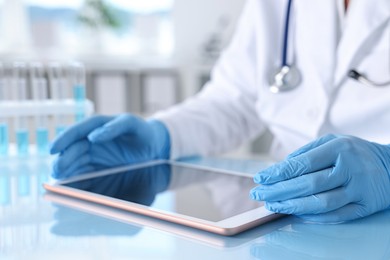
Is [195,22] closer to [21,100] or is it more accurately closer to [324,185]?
[21,100]

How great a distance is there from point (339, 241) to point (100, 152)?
0.60 meters

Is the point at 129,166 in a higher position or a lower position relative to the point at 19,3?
lower

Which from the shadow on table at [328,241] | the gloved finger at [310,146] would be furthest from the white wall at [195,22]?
the shadow on table at [328,241]

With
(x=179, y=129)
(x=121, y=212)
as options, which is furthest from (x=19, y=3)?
(x=121, y=212)

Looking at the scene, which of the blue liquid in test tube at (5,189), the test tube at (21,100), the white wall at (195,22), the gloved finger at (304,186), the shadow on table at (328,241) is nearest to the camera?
the shadow on table at (328,241)

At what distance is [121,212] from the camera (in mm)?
752

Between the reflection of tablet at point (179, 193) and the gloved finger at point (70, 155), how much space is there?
0.14 feet

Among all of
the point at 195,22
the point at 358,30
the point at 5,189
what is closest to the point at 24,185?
the point at 5,189

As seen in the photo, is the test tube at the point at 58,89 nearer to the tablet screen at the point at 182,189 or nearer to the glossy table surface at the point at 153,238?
the tablet screen at the point at 182,189

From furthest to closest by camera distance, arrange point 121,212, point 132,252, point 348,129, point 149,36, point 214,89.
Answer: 1. point 149,36
2. point 214,89
3. point 348,129
4. point 121,212
5. point 132,252

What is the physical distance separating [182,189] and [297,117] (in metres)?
0.53

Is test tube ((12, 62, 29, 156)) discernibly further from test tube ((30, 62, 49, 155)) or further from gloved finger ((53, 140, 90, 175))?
gloved finger ((53, 140, 90, 175))

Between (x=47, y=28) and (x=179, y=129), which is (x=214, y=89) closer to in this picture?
(x=179, y=129)

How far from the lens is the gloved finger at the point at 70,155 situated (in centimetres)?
97
